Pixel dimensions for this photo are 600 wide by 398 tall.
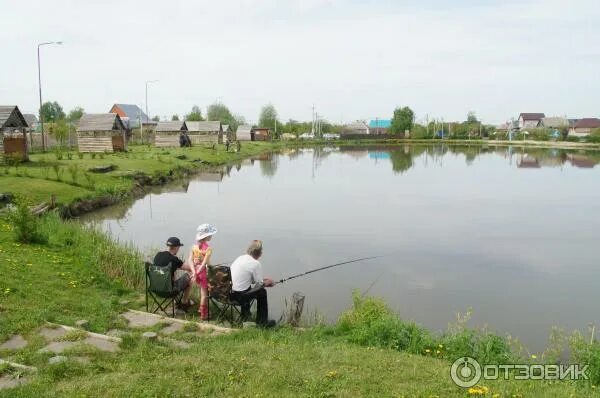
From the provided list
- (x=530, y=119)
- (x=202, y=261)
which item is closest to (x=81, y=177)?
(x=202, y=261)

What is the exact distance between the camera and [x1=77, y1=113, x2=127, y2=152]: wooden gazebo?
40.4 meters

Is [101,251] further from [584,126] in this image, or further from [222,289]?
[584,126]

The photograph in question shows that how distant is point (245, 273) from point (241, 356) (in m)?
2.12

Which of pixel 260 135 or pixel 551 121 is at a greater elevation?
pixel 551 121

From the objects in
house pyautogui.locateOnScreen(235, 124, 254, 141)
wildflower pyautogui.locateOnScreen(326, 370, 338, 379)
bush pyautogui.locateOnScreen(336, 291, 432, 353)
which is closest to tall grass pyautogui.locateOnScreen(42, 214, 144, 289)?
bush pyautogui.locateOnScreen(336, 291, 432, 353)

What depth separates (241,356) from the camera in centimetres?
570

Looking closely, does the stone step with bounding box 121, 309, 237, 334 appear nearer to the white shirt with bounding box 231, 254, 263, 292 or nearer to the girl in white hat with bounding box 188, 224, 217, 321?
the girl in white hat with bounding box 188, 224, 217, 321

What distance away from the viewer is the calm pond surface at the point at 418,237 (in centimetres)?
1027

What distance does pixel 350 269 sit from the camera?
496 inches

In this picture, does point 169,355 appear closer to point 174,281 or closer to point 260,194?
point 174,281

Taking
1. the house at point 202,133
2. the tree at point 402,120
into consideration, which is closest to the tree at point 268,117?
the tree at point 402,120

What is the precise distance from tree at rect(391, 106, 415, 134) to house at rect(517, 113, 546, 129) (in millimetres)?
35474

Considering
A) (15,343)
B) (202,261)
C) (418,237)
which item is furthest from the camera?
(418,237)

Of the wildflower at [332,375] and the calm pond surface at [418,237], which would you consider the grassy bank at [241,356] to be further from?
the calm pond surface at [418,237]
